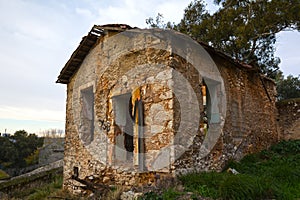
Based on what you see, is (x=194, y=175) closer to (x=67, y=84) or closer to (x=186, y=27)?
(x=67, y=84)

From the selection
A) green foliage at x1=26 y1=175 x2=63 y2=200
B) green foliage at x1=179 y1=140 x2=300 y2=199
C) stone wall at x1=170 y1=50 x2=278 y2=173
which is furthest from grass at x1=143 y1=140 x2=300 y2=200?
green foliage at x1=26 y1=175 x2=63 y2=200

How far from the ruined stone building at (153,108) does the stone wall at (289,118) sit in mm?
1414

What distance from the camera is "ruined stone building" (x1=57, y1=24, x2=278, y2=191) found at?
560 centimetres

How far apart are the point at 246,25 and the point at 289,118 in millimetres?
Result: 4075

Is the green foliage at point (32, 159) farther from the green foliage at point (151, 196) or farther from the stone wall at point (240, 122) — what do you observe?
the green foliage at point (151, 196)

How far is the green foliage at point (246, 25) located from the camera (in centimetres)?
1051

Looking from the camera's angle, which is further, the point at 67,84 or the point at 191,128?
the point at 67,84

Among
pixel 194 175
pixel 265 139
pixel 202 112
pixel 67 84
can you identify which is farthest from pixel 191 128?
pixel 67 84

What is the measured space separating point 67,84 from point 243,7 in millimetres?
8130

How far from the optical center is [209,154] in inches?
247

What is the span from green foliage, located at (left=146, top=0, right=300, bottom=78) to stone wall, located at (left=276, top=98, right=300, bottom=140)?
202cm

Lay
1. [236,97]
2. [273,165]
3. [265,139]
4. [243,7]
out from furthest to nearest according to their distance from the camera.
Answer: [243,7] < [265,139] < [236,97] < [273,165]

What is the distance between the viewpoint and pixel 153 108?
5.80 metres

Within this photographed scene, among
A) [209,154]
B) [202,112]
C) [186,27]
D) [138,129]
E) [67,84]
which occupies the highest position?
[186,27]
